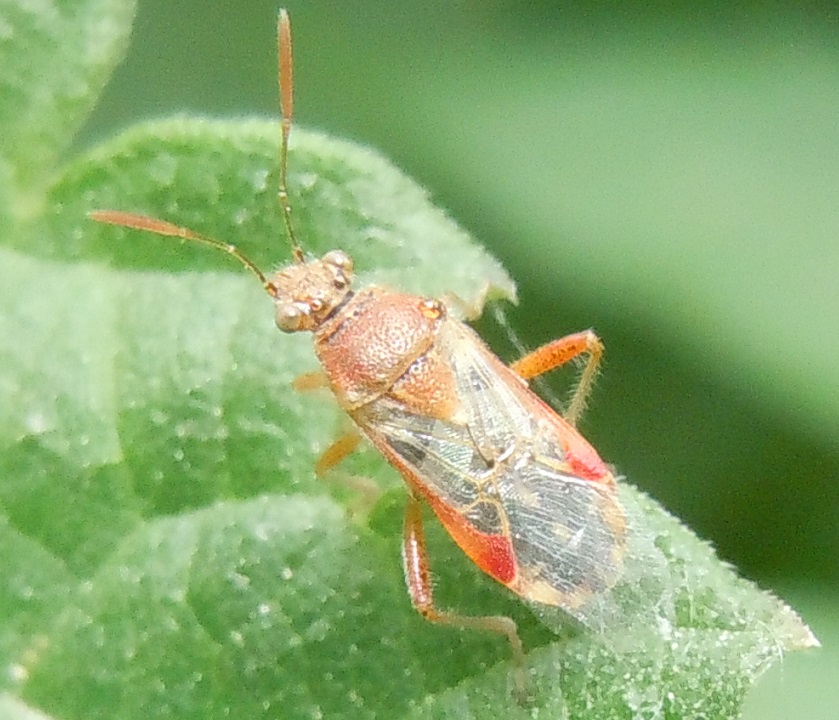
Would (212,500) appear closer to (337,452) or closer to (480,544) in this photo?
(337,452)

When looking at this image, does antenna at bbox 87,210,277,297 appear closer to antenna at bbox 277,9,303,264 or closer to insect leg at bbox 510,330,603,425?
antenna at bbox 277,9,303,264

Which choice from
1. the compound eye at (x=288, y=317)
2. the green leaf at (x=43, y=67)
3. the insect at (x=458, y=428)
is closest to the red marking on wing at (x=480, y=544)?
the insect at (x=458, y=428)

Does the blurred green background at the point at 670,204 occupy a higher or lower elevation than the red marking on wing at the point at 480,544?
Result: higher

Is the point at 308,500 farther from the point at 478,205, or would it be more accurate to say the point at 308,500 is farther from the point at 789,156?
the point at 789,156

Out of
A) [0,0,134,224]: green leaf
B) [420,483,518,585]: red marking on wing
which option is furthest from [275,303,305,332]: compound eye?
[0,0,134,224]: green leaf

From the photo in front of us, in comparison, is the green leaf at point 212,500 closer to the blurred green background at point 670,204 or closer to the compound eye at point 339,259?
the compound eye at point 339,259

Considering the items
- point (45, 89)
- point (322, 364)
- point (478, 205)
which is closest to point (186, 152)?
point (45, 89)
